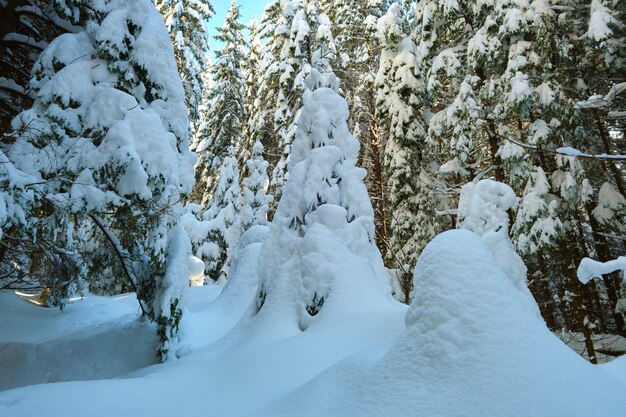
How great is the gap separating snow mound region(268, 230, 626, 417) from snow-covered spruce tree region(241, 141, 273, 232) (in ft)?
54.4

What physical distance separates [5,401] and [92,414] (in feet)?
3.58

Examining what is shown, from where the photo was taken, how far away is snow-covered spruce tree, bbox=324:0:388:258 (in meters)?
16.2

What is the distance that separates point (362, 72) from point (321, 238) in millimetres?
13982

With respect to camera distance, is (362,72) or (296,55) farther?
(362,72)

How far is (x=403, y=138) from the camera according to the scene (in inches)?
550

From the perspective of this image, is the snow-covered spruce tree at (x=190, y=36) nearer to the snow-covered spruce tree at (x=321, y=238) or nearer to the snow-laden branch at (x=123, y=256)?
the snow-laden branch at (x=123, y=256)

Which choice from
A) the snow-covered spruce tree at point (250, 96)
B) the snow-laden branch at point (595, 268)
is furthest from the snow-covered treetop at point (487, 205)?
the snow-covered spruce tree at point (250, 96)

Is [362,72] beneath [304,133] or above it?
above

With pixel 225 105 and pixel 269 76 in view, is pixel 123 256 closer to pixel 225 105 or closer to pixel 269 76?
pixel 269 76

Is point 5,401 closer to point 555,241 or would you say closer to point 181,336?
point 181,336

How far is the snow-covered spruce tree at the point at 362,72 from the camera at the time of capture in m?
16.2

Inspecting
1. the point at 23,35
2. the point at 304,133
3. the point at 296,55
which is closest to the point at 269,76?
the point at 296,55

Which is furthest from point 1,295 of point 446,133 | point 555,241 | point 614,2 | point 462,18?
point 614,2

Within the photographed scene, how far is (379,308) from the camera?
4957 mm
